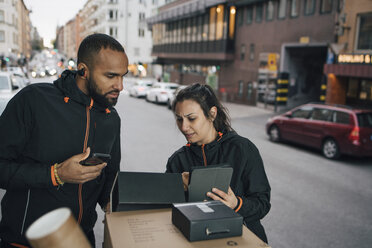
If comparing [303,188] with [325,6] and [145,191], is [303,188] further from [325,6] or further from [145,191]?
[325,6]

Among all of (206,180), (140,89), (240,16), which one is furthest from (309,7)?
(206,180)

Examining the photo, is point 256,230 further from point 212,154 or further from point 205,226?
point 205,226

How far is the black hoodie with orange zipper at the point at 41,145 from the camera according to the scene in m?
2.03

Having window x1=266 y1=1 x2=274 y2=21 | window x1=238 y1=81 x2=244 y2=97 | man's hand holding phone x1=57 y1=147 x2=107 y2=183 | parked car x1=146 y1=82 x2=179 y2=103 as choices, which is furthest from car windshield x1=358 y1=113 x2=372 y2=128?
window x1=238 y1=81 x2=244 y2=97

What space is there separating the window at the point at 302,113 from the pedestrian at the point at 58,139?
33.0 feet

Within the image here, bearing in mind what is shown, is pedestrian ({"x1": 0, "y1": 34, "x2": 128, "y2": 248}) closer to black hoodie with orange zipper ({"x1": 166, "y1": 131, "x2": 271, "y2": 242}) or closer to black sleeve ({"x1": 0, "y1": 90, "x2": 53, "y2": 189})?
black sleeve ({"x1": 0, "y1": 90, "x2": 53, "y2": 189})

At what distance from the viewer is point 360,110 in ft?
32.3

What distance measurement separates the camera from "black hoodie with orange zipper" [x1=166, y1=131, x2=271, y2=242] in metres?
2.44

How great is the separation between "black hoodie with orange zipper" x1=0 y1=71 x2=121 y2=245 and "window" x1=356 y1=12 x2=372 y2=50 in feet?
54.6

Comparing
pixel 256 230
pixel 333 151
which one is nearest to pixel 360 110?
pixel 333 151

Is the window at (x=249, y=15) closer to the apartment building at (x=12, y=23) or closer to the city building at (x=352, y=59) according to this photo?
the city building at (x=352, y=59)

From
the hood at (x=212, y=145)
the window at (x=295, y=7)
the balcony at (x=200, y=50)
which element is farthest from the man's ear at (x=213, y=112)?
the balcony at (x=200, y=50)

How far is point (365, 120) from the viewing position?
9.77m

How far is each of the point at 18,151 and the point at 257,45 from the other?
80.6 feet
